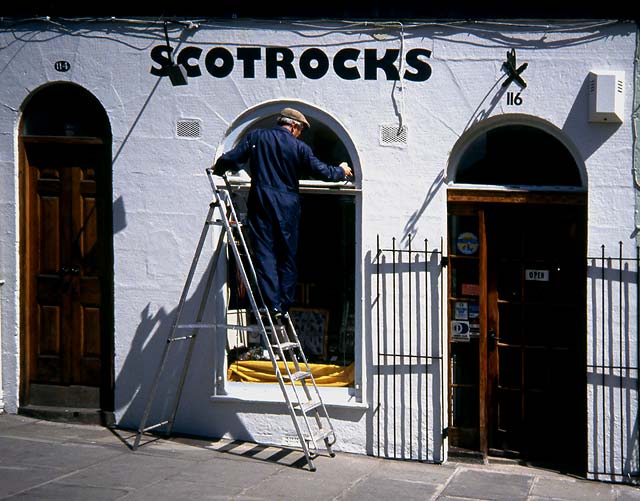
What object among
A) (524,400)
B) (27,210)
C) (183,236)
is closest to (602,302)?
(524,400)

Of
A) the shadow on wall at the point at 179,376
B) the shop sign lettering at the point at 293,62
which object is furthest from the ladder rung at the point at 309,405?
the shop sign lettering at the point at 293,62

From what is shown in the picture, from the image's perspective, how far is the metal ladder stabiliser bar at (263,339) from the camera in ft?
26.9

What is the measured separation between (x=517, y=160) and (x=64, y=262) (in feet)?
14.5

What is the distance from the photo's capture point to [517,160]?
8.98 meters

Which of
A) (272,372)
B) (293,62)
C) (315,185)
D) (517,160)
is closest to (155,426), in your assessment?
(272,372)

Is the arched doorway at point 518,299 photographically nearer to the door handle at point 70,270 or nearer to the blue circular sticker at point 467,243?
the blue circular sticker at point 467,243

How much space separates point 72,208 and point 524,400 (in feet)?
15.3

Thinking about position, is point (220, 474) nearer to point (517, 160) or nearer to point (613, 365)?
point (613, 365)

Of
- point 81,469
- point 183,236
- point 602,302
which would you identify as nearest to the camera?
point 81,469

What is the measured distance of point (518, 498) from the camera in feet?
26.0

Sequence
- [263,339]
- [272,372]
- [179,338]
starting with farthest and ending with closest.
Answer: [272,372], [263,339], [179,338]

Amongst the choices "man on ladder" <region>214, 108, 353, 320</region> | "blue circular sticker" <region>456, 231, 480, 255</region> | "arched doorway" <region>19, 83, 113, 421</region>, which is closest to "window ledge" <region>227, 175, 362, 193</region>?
"man on ladder" <region>214, 108, 353, 320</region>

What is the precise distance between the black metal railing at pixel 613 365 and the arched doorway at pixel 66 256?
4.50 metres

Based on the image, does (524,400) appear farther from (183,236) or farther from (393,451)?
(183,236)
